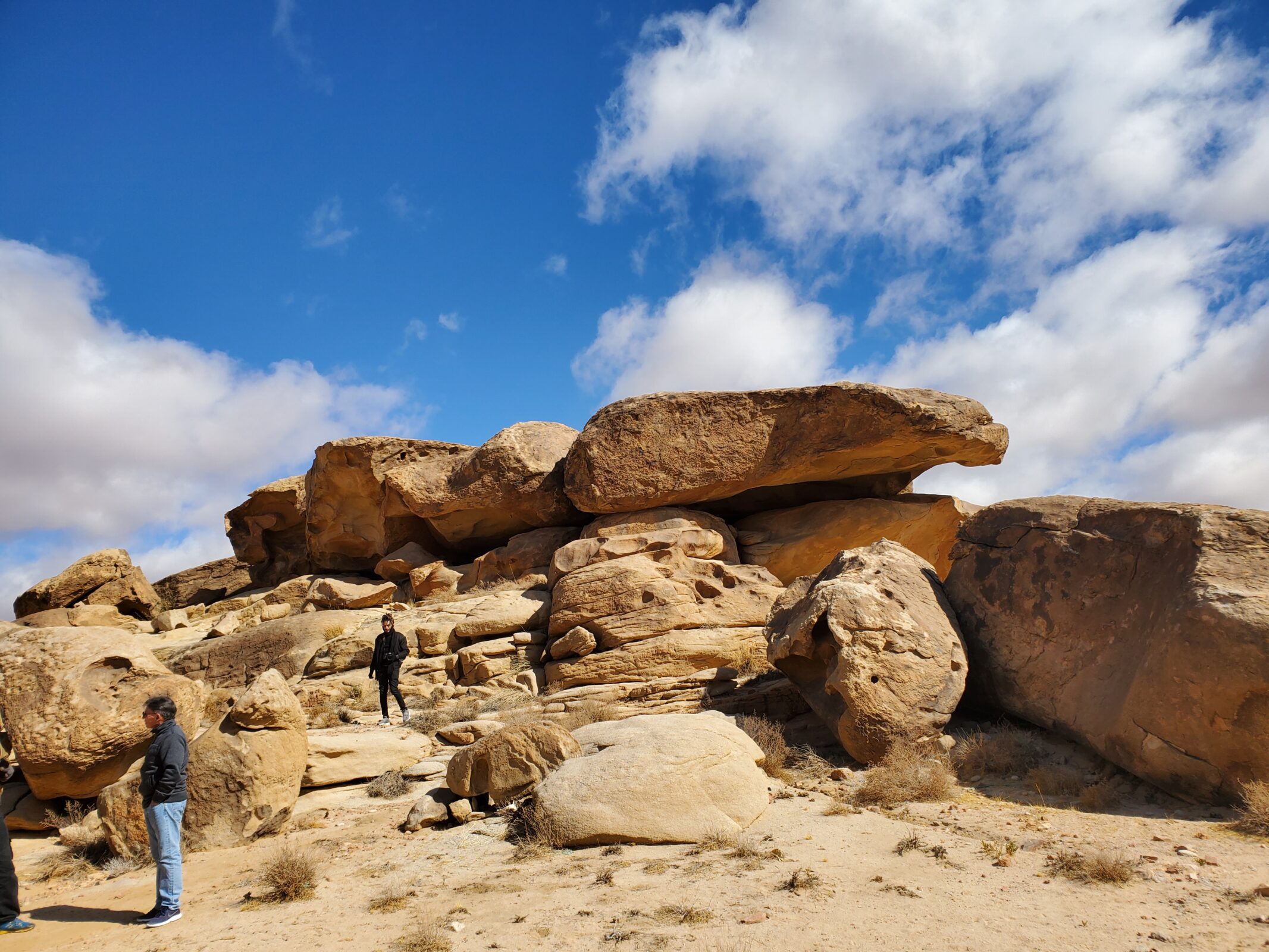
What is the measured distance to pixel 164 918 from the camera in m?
5.34

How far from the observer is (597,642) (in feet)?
38.5

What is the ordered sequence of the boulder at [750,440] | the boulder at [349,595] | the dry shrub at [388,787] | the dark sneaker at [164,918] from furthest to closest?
the boulder at [349,595] < the boulder at [750,440] < the dry shrub at [388,787] < the dark sneaker at [164,918]

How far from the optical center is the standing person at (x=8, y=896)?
5457 millimetres

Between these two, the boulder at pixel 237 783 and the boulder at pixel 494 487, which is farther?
the boulder at pixel 494 487

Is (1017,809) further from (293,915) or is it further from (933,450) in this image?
(933,450)

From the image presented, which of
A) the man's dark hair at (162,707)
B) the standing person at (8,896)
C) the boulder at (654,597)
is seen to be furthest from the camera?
the boulder at (654,597)

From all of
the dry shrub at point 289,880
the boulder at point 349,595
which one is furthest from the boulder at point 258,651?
the dry shrub at point 289,880

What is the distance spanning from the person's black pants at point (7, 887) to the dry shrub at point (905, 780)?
20.9ft

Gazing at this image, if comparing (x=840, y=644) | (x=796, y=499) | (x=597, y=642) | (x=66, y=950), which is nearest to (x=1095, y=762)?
(x=840, y=644)

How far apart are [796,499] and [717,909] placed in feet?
39.9

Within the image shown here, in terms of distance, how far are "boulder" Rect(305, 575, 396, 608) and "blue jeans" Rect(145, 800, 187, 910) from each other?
10083mm

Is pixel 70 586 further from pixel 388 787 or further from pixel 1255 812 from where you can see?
pixel 1255 812

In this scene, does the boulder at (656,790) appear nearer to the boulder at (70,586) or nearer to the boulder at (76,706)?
the boulder at (76,706)

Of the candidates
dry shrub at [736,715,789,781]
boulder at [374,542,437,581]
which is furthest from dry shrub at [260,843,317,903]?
boulder at [374,542,437,581]
